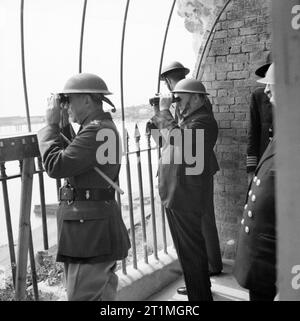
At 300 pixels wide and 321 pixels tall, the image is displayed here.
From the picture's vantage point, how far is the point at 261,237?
6.79 feet

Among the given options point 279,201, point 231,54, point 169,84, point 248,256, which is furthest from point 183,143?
point 279,201

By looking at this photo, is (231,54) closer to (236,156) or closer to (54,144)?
(236,156)

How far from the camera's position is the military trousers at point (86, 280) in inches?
93.1

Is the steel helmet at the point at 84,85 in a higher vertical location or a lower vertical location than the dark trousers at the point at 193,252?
higher

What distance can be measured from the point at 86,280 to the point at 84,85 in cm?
113

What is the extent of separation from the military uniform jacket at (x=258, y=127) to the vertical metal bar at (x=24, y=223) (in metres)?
2.22

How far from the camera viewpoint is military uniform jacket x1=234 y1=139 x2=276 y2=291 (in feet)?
6.72

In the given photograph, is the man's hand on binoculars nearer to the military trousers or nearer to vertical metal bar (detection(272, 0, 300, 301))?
the military trousers

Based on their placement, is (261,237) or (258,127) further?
(258,127)

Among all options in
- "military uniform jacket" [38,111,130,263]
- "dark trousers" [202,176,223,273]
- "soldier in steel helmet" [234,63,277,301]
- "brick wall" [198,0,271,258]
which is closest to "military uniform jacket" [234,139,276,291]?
"soldier in steel helmet" [234,63,277,301]

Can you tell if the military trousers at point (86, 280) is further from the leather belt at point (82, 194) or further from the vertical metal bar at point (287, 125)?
the vertical metal bar at point (287, 125)

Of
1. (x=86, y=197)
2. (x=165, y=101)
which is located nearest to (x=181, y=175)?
(x=165, y=101)

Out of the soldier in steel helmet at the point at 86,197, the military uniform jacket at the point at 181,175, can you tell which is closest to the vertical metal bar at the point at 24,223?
the soldier in steel helmet at the point at 86,197

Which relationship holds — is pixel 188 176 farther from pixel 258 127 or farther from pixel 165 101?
pixel 258 127
